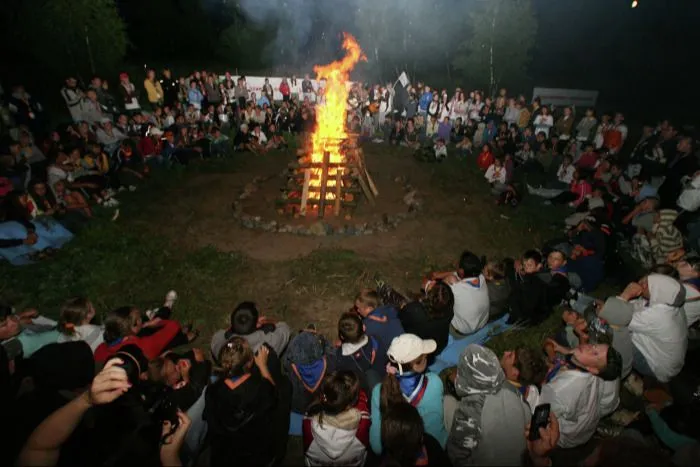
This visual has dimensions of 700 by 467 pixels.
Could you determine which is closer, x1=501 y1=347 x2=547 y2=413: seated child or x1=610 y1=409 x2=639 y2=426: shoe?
x1=501 y1=347 x2=547 y2=413: seated child

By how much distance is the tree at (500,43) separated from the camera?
2267 centimetres

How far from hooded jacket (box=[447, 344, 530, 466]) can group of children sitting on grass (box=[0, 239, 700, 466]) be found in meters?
0.01

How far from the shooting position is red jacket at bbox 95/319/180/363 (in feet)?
16.9

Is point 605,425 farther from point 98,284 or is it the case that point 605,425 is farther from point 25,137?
point 25,137

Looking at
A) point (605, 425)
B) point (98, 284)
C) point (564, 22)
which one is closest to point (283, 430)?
point (605, 425)

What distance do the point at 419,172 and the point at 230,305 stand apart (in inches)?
388

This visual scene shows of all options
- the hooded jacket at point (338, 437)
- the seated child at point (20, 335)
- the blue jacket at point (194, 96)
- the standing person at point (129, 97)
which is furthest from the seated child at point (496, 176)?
the standing person at point (129, 97)

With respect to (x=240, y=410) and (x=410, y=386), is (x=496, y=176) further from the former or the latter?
(x=240, y=410)

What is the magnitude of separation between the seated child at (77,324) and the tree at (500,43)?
24.3m

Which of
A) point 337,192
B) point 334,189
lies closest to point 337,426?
point 337,192

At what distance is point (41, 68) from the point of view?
714 inches

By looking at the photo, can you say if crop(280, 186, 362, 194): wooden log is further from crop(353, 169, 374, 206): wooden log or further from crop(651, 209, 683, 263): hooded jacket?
crop(651, 209, 683, 263): hooded jacket

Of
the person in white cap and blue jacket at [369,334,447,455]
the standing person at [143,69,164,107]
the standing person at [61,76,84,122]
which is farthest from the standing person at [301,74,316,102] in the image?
the person in white cap and blue jacket at [369,334,447,455]

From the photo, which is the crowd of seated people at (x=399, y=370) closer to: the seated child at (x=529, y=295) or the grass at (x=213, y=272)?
the seated child at (x=529, y=295)
